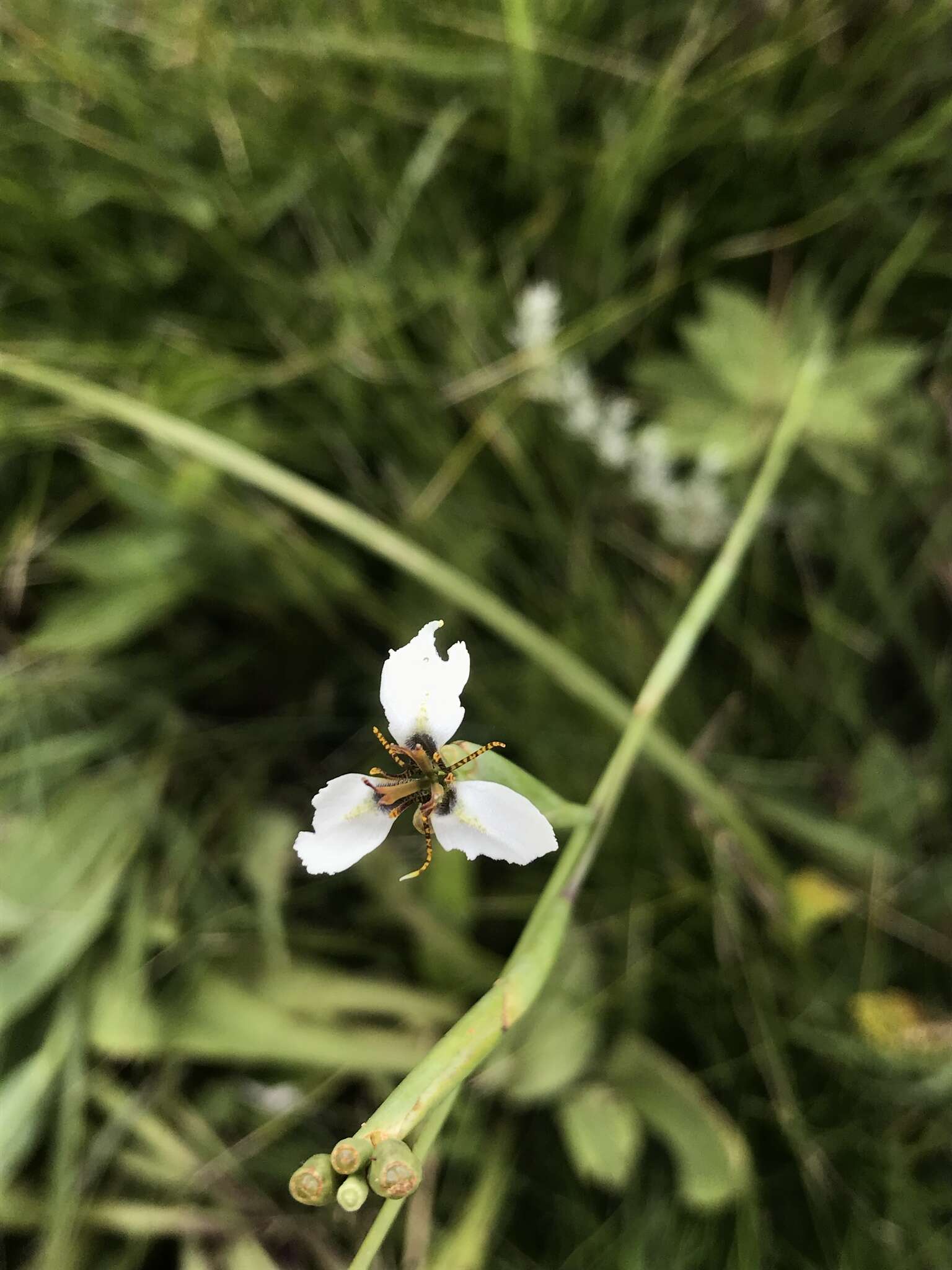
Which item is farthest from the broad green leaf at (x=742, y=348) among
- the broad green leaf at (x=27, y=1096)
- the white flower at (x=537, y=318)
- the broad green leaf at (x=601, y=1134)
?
the broad green leaf at (x=27, y=1096)

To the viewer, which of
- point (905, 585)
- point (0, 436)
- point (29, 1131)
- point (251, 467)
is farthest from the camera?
point (905, 585)

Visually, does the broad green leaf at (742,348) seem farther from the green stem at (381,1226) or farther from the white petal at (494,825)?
the green stem at (381,1226)

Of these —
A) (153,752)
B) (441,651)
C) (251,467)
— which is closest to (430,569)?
(251,467)

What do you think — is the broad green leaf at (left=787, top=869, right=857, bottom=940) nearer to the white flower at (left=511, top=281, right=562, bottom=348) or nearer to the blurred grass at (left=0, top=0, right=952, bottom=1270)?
the blurred grass at (left=0, top=0, right=952, bottom=1270)

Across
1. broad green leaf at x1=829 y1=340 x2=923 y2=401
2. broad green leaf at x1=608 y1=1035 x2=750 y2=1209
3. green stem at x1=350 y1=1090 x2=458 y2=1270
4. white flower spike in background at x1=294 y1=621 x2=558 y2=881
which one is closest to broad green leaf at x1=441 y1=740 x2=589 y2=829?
white flower spike in background at x1=294 y1=621 x2=558 y2=881

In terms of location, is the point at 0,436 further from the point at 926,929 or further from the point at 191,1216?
the point at 926,929

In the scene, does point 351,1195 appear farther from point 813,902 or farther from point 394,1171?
point 813,902
